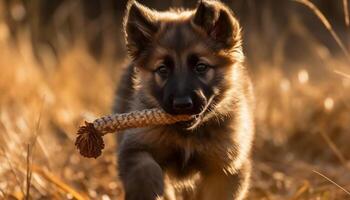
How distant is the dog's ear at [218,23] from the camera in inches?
245

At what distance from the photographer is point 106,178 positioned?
799 cm

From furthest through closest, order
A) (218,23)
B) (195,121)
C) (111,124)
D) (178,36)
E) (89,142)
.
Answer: (218,23)
(178,36)
(195,121)
(111,124)
(89,142)

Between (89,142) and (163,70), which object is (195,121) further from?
(89,142)

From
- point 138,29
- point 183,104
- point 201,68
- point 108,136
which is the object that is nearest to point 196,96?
point 183,104

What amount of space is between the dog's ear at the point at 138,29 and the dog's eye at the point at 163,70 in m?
0.28

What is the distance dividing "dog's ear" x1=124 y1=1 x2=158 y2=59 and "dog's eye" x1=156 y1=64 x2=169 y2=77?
0.92 ft

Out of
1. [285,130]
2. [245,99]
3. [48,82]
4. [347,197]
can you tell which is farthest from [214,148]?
[48,82]

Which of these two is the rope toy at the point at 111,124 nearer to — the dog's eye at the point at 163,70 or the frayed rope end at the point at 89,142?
the frayed rope end at the point at 89,142

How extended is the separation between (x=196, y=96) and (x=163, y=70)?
1.49ft

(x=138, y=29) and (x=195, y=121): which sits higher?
(x=138, y=29)

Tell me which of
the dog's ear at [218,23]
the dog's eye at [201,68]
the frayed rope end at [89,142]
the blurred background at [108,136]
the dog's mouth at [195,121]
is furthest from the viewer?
the blurred background at [108,136]

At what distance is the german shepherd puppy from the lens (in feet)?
19.7

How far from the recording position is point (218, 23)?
6285 millimetres

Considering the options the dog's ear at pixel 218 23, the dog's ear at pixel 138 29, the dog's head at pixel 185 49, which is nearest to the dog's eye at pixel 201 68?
the dog's head at pixel 185 49
